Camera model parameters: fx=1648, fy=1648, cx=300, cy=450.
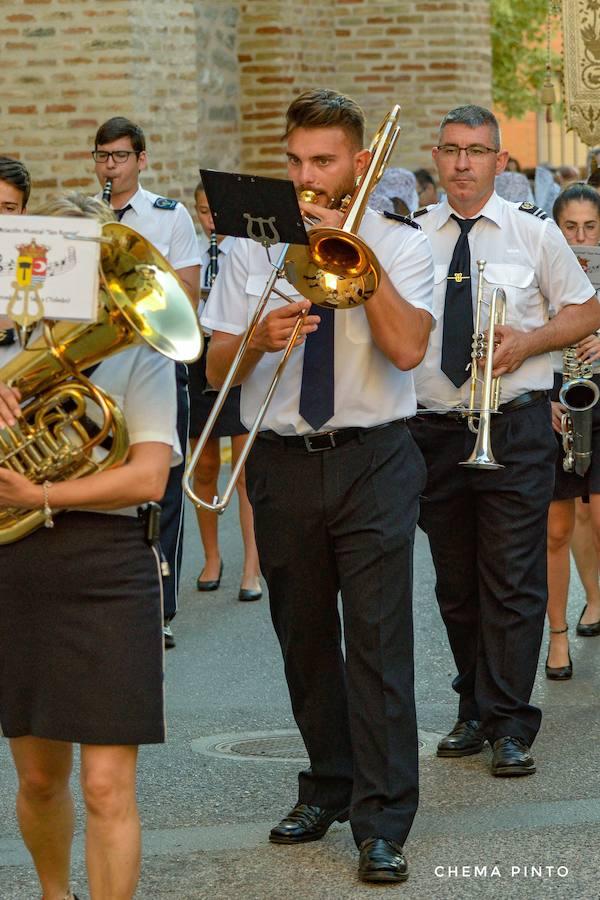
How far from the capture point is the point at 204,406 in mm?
8477

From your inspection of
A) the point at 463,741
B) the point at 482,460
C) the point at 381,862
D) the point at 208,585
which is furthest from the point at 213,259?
the point at 381,862

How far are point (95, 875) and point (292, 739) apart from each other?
2.22 meters

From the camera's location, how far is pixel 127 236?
3668 mm

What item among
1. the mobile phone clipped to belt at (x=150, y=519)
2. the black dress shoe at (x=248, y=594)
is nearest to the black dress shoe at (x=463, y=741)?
the mobile phone clipped to belt at (x=150, y=519)

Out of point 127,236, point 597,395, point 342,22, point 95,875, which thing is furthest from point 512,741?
point 342,22

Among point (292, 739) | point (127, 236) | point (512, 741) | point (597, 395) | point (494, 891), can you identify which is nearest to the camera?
point (127, 236)

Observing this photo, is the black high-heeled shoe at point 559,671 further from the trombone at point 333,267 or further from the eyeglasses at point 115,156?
the eyeglasses at point 115,156

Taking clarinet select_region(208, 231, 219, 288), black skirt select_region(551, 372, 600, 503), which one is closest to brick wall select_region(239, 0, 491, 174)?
clarinet select_region(208, 231, 219, 288)

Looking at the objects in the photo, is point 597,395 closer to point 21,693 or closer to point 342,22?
point 21,693

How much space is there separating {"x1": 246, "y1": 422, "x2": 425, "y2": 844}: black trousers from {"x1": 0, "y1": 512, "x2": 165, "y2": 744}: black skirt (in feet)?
3.00

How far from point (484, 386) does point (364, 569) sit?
3.46 feet

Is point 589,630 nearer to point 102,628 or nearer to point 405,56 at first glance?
point 102,628

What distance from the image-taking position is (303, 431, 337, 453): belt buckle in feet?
15.2

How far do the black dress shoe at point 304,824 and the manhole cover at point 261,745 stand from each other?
0.78 meters
